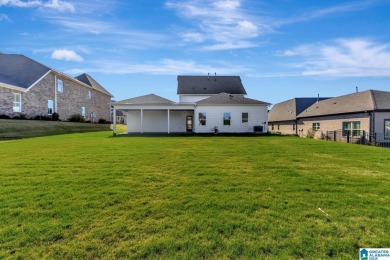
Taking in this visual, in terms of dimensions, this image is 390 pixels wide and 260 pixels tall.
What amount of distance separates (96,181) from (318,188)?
559cm

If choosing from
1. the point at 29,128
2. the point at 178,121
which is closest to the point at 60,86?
the point at 29,128

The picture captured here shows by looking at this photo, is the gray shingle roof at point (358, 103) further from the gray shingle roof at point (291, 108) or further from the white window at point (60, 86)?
the white window at point (60, 86)

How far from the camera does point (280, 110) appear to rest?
121 feet

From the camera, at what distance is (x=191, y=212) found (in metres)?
3.99

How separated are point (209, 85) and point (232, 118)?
1210 cm

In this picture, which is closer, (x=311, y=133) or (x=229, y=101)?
(x=229, y=101)

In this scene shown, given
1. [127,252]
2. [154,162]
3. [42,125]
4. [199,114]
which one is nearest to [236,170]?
[154,162]

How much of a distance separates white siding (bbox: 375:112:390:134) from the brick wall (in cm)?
3289

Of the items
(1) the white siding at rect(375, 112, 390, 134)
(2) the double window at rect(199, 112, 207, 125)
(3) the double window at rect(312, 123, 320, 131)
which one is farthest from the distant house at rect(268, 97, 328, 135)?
(2) the double window at rect(199, 112, 207, 125)

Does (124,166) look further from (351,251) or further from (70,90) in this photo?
(70,90)

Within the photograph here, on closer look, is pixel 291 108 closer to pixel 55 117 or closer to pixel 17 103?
pixel 55 117

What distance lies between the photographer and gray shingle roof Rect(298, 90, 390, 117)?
1930 centimetres

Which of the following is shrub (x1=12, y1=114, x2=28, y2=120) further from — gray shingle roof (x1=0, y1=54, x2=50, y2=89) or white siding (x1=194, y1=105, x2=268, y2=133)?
white siding (x1=194, y1=105, x2=268, y2=133)

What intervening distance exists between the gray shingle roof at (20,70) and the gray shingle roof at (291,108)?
32.1 metres
